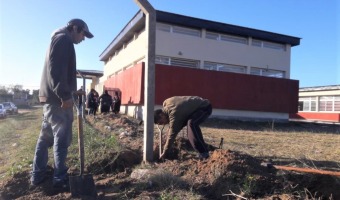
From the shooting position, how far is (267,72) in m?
20.7

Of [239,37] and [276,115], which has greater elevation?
[239,37]

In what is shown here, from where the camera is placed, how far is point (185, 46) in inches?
715

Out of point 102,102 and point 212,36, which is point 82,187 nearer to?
point 102,102

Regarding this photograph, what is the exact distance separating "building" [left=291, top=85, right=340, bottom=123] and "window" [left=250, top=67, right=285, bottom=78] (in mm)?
14647

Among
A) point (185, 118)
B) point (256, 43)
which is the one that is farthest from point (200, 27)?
point (185, 118)

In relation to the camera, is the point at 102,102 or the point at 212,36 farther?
the point at 212,36

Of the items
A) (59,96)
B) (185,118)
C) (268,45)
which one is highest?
(268,45)

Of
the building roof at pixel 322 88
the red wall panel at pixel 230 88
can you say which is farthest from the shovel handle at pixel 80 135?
the building roof at pixel 322 88

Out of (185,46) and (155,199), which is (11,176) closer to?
(155,199)

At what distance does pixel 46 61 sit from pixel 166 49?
1349 cm

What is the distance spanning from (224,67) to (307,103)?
22.5 m

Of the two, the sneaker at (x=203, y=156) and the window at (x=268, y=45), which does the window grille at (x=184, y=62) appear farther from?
the sneaker at (x=203, y=156)

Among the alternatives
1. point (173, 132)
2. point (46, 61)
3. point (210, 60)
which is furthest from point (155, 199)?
point (210, 60)

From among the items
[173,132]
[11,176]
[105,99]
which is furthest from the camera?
[105,99]
